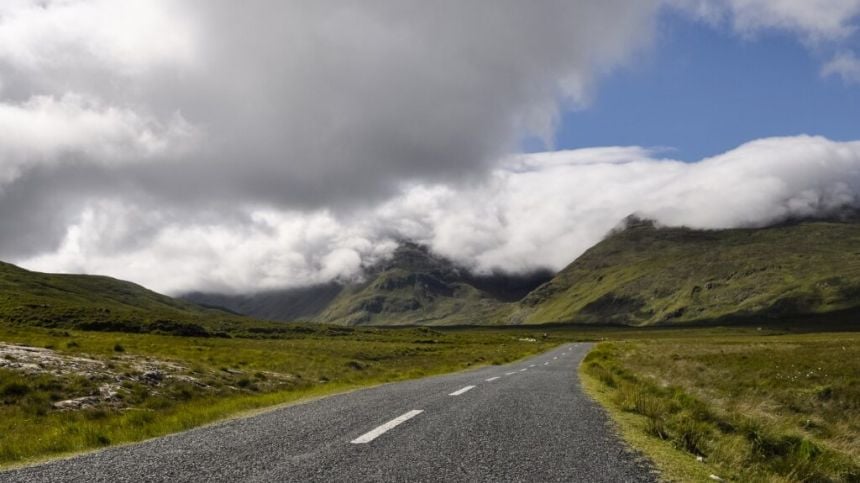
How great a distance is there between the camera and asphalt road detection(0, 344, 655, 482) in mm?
7035

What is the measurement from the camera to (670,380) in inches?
1065

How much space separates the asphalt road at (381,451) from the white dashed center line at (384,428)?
0.02 m

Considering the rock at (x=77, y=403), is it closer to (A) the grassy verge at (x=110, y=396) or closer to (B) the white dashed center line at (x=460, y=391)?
(A) the grassy verge at (x=110, y=396)

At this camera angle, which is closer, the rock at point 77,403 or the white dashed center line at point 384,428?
the white dashed center line at point 384,428

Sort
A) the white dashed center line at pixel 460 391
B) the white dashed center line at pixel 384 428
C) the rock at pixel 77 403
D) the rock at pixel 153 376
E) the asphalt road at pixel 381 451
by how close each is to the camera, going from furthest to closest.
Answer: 1. the rock at pixel 153 376
2. the white dashed center line at pixel 460 391
3. the rock at pixel 77 403
4. the white dashed center line at pixel 384 428
5. the asphalt road at pixel 381 451

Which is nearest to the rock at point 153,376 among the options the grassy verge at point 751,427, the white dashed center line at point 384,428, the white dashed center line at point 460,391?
the white dashed center line at point 460,391

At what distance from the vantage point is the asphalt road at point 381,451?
704 cm

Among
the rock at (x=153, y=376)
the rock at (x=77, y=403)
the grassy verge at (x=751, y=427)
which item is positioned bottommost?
the grassy verge at (x=751, y=427)

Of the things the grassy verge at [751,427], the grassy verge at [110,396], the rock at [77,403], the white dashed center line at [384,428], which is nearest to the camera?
the grassy verge at [751,427]

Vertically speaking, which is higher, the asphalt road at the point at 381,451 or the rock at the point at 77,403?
the asphalt road at the point at 381,451

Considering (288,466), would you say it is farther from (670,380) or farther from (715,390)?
(670,380)

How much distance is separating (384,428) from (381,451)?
1.94 metres

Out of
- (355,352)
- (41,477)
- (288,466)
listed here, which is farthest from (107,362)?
(355,352)

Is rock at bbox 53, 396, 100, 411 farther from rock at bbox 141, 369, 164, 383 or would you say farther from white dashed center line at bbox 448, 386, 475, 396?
white dashed center line at bbox 448, 386, 475, 396
